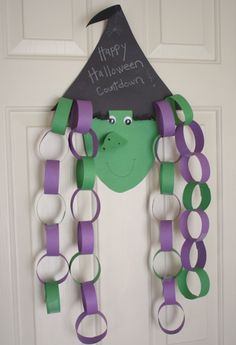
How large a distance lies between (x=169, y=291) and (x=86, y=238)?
0.87ft

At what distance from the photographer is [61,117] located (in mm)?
775

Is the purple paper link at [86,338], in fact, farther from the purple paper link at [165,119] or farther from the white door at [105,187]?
the purple paper link at [165,119]

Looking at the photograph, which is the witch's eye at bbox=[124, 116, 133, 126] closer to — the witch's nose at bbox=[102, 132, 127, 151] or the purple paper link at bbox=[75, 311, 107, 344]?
the witch's nose at bbox=[102, 132, 127, 151]

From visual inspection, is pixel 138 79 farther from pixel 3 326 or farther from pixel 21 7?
pixel 3 326

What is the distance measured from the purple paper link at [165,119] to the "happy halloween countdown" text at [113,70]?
0.08 metres

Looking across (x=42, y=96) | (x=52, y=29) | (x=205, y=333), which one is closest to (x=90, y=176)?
(x=42, y=96)

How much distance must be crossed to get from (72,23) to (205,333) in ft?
2.96

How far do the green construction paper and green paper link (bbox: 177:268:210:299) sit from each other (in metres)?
0.27

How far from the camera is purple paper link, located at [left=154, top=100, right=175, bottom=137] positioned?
2.68ft

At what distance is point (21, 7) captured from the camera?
80 cm

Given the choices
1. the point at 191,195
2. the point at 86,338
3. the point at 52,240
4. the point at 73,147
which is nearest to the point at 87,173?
the point at 73,147

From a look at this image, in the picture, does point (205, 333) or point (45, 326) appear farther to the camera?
point (205, 333)

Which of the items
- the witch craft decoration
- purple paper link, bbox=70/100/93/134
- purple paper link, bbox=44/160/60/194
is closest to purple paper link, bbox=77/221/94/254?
the witch craft decoration

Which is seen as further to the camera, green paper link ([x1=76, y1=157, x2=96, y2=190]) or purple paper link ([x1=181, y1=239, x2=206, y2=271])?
purple paper link ([x1=181, y1=239, x2=206, y2=271])
